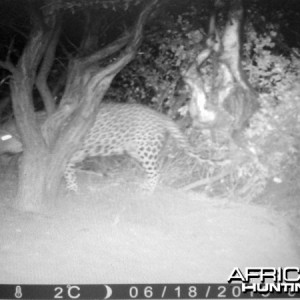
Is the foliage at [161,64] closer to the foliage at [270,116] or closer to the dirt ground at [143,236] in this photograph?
the foliage at [270,116]

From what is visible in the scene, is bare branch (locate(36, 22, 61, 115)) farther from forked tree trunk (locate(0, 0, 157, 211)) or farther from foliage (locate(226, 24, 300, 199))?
foliage (locate(226, 24, 300, 199))

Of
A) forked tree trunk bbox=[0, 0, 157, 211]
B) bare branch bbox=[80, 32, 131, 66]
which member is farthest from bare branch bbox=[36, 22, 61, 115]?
bare branch bbox=[80, 32, 131, 66]

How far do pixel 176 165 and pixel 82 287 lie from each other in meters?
2.07

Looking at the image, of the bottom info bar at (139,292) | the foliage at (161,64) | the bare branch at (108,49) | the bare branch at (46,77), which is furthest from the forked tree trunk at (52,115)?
the bottom info bar at (139,292)

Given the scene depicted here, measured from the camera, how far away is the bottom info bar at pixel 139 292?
3.47 metres

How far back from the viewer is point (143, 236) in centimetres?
414

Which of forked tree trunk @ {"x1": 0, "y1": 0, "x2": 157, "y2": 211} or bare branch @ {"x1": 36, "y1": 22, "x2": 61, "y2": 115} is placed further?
bare branch @ {"x1": 36, "y1": 22, "x2": 61, "y2": 115}

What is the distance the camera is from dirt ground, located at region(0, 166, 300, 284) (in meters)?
3.65

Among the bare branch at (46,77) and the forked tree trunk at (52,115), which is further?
the bare branch at (46,77)

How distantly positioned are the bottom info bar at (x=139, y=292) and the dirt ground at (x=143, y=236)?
0.06 meters

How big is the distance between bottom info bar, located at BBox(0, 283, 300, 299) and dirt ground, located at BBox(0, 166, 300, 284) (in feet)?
0.19

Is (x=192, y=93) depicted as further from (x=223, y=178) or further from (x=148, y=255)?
(x=148, y=255)

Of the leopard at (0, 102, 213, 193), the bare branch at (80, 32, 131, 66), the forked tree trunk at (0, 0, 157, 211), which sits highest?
the bare branch at (80, 32, 131, 66)

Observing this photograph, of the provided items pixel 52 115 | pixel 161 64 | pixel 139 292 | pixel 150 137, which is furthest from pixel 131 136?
pixel 139 292
